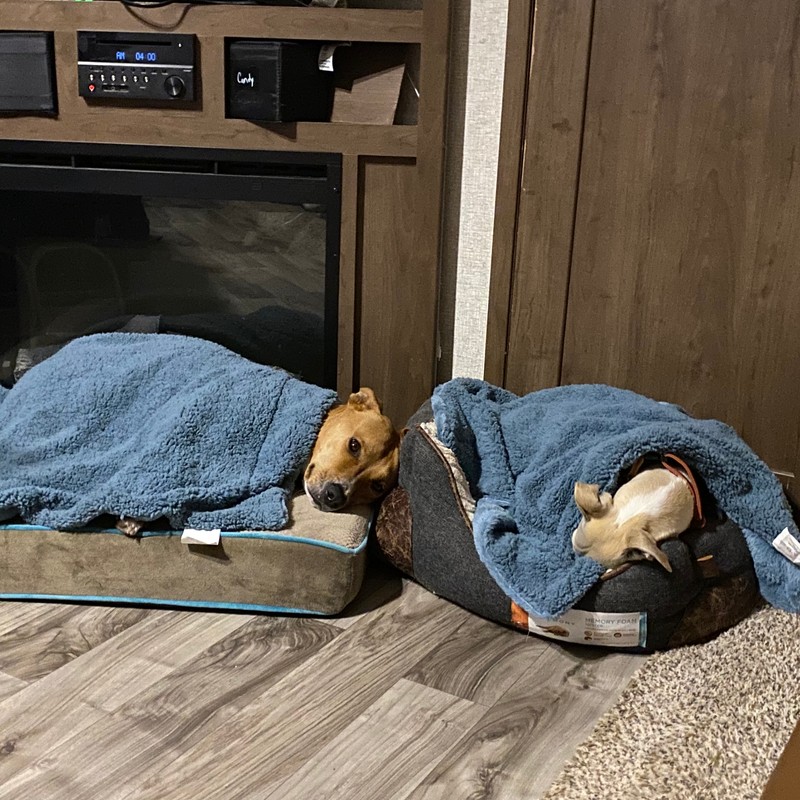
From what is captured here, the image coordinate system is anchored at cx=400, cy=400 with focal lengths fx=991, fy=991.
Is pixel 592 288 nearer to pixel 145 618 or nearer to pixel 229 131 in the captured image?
pixel 229 131

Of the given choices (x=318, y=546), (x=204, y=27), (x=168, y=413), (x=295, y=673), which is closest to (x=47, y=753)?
(x=295, y=673)

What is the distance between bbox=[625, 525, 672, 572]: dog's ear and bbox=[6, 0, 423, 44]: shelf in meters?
1.26

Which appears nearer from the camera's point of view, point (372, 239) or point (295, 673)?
point (295, 673)

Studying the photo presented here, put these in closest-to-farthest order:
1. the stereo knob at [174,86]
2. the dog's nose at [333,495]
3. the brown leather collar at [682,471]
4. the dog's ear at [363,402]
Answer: the brown leather collar at [682,471] < the dog's nose at [333,495] < the dog's ear at [363,402] < the stereo knob at [174,86]

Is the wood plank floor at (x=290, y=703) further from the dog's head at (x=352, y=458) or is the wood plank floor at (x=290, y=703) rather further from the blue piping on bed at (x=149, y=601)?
the dog's head at (x=352, y=458)

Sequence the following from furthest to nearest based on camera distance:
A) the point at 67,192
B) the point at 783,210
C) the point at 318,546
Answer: the point at 67,192 → the point at 783,210 → the point at 318,546

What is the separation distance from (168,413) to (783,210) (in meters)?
1.41

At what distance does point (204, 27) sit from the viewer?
7.59ft

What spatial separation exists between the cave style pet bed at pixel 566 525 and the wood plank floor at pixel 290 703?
90mm

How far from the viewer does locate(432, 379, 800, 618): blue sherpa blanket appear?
179 centimetres

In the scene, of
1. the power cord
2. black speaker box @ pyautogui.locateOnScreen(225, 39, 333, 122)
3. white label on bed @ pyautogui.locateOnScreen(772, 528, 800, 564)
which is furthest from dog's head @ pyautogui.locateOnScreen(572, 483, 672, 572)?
the power cord

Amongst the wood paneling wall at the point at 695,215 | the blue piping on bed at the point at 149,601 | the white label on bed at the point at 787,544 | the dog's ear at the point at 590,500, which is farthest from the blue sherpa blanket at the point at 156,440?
the white label on bed at the point at 787,544

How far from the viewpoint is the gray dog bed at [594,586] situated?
1.77 metres

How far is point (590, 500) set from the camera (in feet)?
5.72
